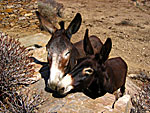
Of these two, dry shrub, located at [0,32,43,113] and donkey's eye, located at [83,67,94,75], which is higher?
donkey's eye, located at [83,67,94,75]

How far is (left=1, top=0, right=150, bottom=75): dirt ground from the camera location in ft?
29.8

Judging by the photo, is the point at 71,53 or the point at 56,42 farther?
the point at 71,53

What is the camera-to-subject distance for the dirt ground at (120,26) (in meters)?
9.09

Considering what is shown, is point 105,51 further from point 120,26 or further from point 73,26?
point 120,26

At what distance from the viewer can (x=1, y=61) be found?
4.32 m

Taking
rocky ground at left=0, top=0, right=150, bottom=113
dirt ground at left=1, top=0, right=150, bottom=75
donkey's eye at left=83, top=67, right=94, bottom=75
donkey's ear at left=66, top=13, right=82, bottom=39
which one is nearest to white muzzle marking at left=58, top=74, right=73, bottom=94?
donkey's eye at left=83, top=67, right=94, bottom=75

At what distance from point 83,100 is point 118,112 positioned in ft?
2.83

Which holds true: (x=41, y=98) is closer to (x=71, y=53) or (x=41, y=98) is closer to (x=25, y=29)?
(x=71, y=53)

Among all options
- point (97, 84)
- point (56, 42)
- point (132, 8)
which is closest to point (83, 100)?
point (97, 84)

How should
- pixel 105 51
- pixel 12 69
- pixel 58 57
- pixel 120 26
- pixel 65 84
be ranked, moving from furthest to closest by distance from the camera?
pixel 120 26, pixel 12 69, pixel 58 57, pixel 105 51, pixel 65 84

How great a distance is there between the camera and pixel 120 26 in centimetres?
1327

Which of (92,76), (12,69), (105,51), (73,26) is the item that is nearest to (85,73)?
(92,76)

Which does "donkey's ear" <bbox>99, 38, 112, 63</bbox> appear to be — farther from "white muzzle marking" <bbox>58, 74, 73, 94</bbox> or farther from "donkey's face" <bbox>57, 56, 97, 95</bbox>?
"white muzzle marking" <bbox>58, 74, 73, 94</bbox>

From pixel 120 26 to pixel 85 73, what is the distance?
10475 millimetres
